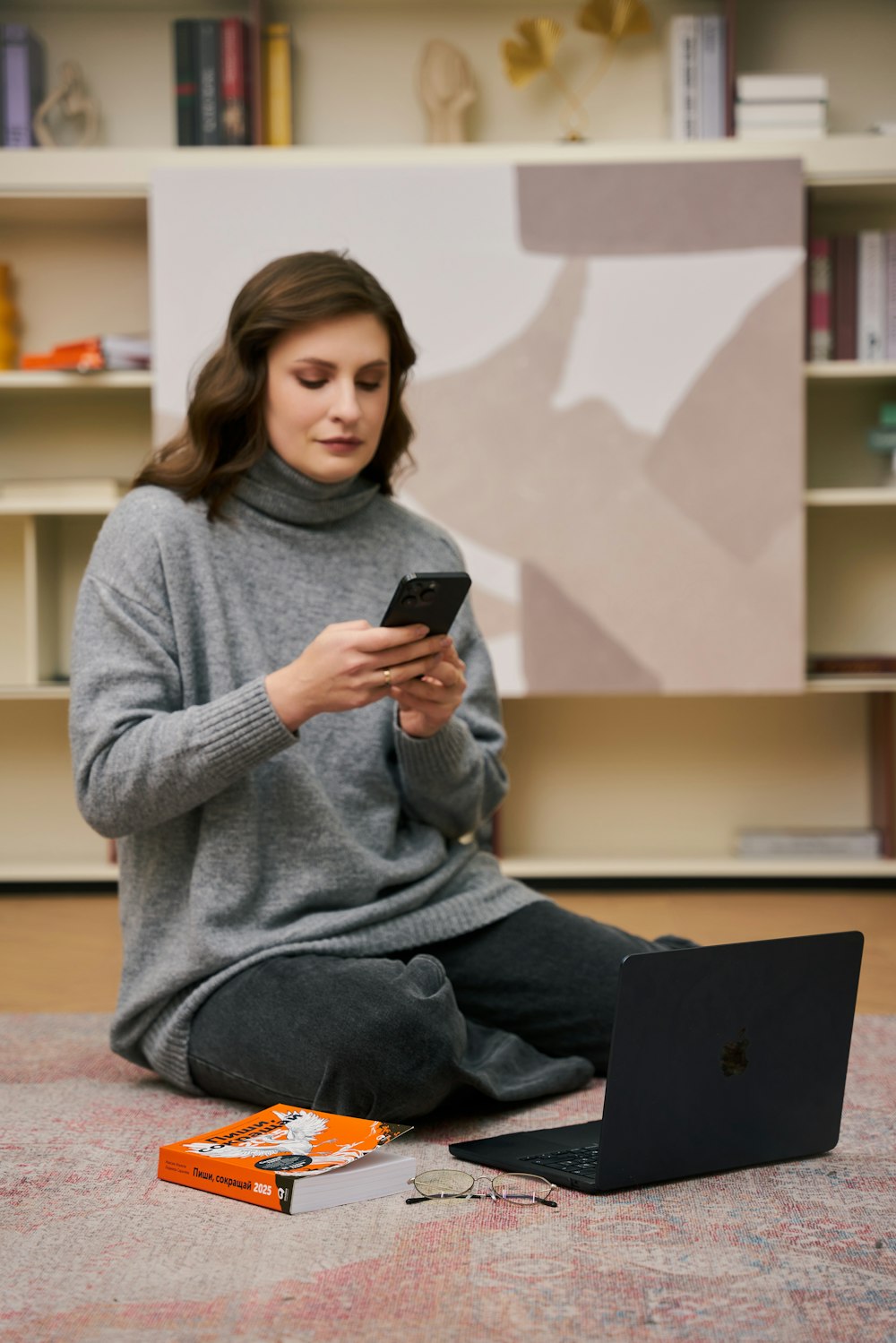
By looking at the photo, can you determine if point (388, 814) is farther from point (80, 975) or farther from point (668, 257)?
point (668, 257)

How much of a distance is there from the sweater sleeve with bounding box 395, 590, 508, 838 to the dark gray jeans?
150mm

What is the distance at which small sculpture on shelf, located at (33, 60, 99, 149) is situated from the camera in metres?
3.29

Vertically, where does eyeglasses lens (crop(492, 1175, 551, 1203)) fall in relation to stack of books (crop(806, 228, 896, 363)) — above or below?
below

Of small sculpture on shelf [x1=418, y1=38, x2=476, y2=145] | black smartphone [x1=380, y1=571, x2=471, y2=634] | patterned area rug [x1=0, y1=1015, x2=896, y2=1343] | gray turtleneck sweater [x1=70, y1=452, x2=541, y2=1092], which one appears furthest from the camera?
small sculpture on shelf [x1=418, y1=38, x2=476, y2=145]

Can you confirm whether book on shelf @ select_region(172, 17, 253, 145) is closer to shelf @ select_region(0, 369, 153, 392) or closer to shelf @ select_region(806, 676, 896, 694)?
shelf @ select_region(0, 369, 153, 392)

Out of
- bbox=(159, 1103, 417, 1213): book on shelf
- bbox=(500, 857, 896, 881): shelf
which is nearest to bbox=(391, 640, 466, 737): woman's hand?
bbox=(159, 1103, 417, 1213): book on shelf

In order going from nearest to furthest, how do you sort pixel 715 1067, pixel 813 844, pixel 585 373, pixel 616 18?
pixel 715 1067, pixel 585 373, pixel 616 18, pixel 813 844

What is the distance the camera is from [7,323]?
3.41 meters

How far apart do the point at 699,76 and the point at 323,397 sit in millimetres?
2011

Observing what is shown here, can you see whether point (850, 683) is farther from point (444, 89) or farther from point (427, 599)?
point (427, 599)

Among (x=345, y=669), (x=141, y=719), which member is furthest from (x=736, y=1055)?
(x=141, y=719)

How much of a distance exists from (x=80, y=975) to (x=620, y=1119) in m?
1.48

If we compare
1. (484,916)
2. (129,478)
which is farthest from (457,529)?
(484,916)

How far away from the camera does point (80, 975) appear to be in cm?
252
